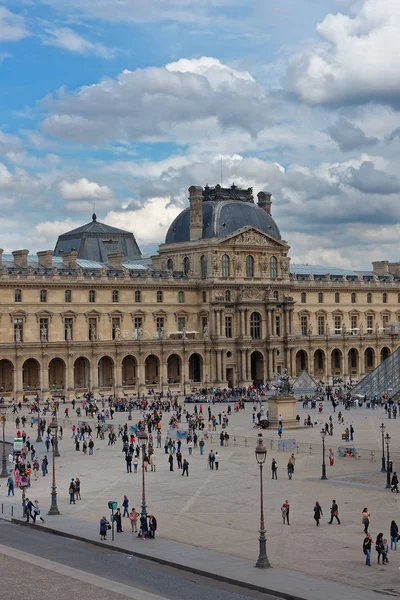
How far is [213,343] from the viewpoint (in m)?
108

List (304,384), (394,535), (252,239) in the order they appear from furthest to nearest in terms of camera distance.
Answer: (252,239)
(304,384)
(394,535)

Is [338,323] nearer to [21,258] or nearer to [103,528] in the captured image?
[21,258]

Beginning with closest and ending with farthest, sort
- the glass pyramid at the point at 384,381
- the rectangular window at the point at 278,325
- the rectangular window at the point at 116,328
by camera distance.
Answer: the glass pyramid at the point at 384,381, the rectangular window at the point at 116,328, the rectangular window at the point at 278,325

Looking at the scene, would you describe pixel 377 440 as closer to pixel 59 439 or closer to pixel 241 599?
pixel 59 439

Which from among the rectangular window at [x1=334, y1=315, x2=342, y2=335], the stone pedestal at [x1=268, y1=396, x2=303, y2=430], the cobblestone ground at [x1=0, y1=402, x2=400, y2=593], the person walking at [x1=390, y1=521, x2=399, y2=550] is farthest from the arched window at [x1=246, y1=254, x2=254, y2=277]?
the person walking at [x1=390, y1=521, x2=399, y2=550]

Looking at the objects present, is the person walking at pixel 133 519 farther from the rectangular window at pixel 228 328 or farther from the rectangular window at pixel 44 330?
the rectangular window at pixel 228 328

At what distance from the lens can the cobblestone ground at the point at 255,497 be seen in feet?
112

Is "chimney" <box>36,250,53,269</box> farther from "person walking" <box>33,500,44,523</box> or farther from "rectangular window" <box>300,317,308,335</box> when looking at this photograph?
"person walking" <box>33,500,44,523</box>

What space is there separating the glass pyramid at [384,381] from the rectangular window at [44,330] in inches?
1135

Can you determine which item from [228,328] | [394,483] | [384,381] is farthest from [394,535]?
[228,328]

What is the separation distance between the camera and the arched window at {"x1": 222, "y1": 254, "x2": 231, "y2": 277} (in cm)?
10912

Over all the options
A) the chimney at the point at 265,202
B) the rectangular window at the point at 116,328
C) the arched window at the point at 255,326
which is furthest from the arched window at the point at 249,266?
the rectangular window at the point at 116,328

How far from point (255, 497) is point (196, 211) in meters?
66.9

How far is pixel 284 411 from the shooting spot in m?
71.7
